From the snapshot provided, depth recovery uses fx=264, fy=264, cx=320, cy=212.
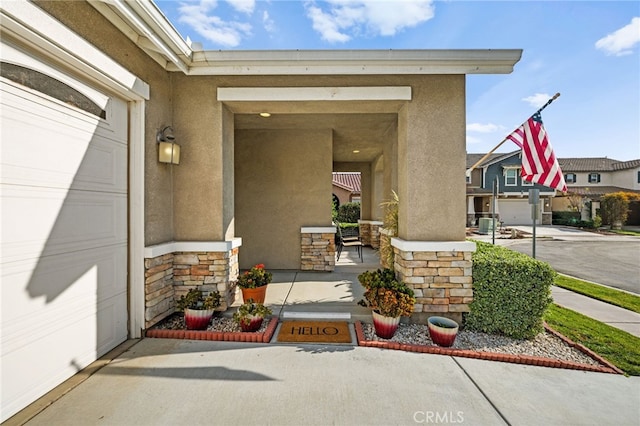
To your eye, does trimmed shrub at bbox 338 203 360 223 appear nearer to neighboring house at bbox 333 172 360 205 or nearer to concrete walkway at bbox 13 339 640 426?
neighboring house at bbox 333 172 360 205

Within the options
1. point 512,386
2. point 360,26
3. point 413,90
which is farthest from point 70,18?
point 512,386

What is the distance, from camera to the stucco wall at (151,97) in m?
2.61

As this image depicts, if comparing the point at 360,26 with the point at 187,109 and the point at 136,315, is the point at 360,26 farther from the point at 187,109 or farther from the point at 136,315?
the point at 136,315

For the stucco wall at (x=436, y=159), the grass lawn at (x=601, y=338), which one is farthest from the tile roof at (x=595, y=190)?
the stucco wall at (x=436, y=159)

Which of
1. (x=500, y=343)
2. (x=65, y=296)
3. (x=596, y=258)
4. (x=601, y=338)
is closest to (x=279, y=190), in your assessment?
(x=65, y=296)

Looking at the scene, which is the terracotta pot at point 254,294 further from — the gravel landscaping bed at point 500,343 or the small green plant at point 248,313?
the gravel landscaping bed at point 500,343

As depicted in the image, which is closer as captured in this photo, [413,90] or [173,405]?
[173,405]

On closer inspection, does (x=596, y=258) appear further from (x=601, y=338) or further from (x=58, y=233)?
(x=58, y=233)

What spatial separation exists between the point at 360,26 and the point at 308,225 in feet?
14.0

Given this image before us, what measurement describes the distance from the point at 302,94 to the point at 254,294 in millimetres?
3053

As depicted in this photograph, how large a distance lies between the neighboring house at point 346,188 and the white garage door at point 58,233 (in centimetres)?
1661

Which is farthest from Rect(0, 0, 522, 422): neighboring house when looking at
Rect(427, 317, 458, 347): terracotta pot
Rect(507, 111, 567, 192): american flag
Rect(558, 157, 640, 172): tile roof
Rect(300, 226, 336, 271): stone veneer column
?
Rect(558, 157, 640, 172): tile roof

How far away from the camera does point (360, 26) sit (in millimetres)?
5137

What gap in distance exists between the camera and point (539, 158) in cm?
520
